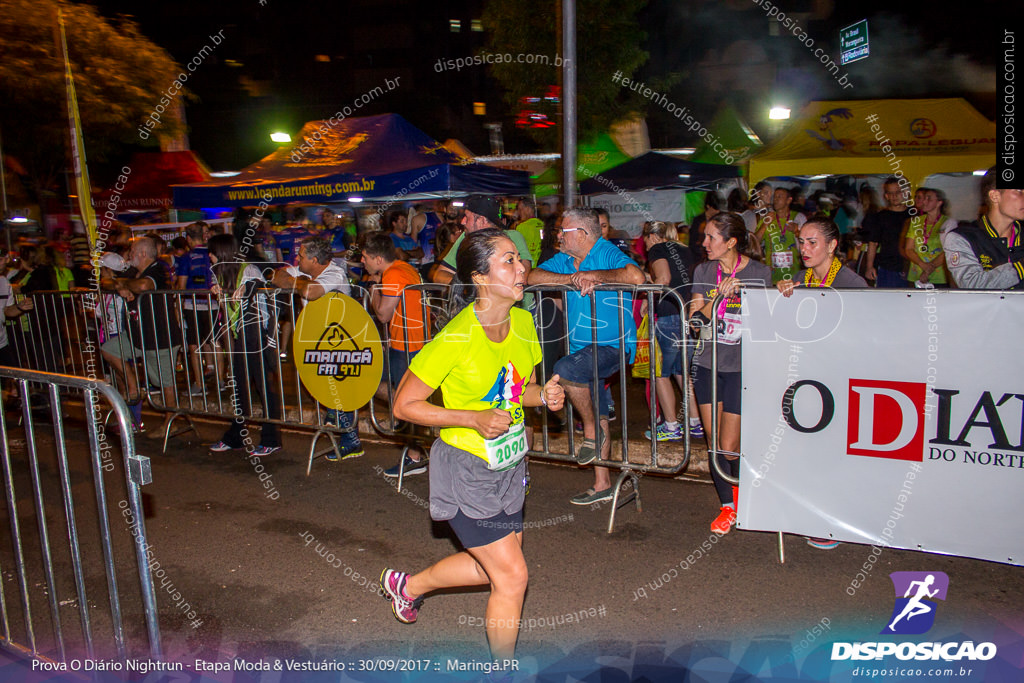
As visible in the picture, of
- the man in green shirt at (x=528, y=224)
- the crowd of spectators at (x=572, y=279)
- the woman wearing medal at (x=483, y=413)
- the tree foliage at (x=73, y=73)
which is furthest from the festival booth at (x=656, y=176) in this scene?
the tree foliage at (x=73, y=73)

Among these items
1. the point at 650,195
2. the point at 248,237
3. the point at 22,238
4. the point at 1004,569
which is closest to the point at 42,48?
the point at 22,238

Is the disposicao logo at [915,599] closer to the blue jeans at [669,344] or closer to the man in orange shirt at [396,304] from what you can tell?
the blue jeans at [669,344]

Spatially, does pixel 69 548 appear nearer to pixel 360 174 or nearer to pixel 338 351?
pixel 338 351

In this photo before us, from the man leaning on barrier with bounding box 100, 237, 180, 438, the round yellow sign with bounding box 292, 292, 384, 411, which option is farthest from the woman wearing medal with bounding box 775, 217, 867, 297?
the man leaning on barrier with bounding box 100, 237, 180, 438

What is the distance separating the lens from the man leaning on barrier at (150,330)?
7.17 m

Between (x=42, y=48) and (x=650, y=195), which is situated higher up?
(x=42, y=48)

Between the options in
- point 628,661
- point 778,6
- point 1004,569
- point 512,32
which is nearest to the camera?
point 628,661

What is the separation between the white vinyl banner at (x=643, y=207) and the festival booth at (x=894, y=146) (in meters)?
3.41

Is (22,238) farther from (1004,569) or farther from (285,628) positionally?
(1004,569)

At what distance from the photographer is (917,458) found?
149 inches

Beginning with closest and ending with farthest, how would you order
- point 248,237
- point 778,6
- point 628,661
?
point 628,661
point 248,237
point 778,6

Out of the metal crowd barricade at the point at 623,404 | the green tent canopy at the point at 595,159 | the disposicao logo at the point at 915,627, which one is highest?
the green tent canopy at the point at 595,159

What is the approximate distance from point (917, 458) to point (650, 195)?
13211 millimetres

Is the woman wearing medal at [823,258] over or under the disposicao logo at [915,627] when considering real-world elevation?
over
